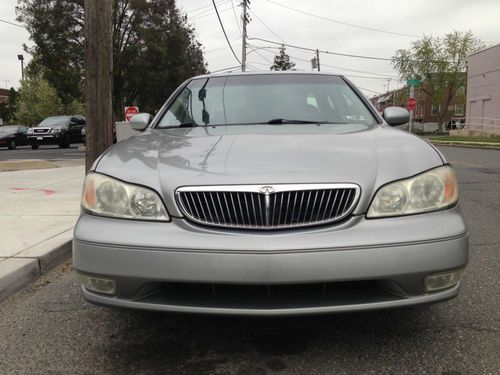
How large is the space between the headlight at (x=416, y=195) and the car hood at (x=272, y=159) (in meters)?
0.04

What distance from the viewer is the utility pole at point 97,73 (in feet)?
18.9

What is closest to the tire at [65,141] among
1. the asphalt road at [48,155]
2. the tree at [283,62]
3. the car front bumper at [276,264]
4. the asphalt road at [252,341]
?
the asphalt road at [48,155]

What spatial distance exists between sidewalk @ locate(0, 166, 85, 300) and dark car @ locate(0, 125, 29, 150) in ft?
63.5

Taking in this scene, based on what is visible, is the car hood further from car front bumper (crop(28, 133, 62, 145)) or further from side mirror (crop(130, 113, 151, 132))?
car front bumper (crop(28, 133, 62, 145))

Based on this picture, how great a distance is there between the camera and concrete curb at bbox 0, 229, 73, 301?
3.65 metres

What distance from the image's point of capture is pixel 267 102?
3.82 metres

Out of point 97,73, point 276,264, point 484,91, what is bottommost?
point 276,264

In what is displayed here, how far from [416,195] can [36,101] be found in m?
54.8

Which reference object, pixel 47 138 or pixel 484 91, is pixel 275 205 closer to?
pixel 47 138

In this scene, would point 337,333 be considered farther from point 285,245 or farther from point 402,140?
point 402,140

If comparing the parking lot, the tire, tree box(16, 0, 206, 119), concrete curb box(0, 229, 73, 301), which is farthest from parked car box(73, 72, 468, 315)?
tree box(16, 0, 206, 119)

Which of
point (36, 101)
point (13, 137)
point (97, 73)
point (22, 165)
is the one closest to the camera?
point (97, 73)

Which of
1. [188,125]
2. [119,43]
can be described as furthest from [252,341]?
[119,43]

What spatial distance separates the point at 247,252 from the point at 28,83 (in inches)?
2218
